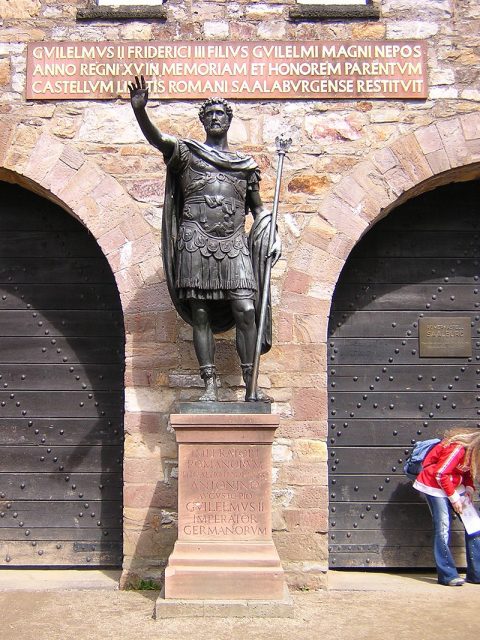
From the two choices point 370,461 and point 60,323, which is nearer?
point 370,461

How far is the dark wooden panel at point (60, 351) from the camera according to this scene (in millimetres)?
7027

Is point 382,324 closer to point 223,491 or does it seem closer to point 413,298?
point 413,298

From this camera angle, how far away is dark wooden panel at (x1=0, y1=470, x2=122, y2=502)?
6922mm

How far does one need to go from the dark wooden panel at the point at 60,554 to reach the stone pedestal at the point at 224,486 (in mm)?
1893

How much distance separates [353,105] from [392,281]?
1.53 metres

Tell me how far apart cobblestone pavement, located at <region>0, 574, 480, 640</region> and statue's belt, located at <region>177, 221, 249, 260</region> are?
7.46 feet

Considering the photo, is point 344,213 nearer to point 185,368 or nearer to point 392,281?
point 392,281

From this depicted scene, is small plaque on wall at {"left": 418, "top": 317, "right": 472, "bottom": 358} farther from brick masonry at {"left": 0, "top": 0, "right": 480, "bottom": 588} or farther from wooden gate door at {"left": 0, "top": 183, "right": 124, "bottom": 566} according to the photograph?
wooden gate door at {"left": 0, "top": 183, "right": 124, "bottom": 566}

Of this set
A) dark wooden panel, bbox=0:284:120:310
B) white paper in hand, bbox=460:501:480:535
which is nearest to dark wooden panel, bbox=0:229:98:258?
dark wooden panel, bbox=0:284:120:310

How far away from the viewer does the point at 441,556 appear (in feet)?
20.5

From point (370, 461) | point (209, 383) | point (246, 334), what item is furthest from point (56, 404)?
point (370, 461)

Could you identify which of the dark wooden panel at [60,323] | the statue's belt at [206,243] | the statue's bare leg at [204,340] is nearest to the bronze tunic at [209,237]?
the statue's belt at [206,243]

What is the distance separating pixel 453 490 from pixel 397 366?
1.28m

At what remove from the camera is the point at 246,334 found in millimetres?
5547
